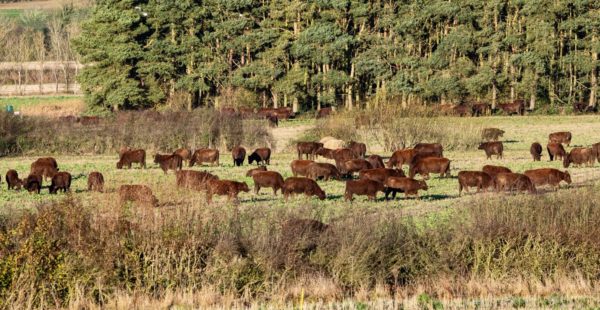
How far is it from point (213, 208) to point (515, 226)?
194 inches

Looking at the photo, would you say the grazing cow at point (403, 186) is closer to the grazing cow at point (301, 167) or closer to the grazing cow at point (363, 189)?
the grazing cow at point (363, 189)

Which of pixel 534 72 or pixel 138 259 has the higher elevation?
pixel 534 72

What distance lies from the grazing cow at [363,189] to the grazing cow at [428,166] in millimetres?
4851

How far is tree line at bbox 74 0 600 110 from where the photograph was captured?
67.1m

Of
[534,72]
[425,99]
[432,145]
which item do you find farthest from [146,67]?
[432,145]

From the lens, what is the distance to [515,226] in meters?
16.5

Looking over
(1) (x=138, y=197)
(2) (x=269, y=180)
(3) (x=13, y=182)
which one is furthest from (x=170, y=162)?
(1) (x=138, y=197)

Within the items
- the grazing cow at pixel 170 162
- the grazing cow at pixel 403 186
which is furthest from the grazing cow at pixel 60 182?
the grazing cow at pixel 403 186

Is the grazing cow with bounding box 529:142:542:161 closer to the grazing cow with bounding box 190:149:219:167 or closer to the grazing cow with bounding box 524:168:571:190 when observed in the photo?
the grazing cow with bounding box 524:168:571:190

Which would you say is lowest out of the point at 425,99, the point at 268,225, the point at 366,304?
the point at 366,304

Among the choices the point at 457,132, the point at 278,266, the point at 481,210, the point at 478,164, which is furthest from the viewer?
the point at 457,132

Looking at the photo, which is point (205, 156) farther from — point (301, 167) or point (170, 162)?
point (301, 167)

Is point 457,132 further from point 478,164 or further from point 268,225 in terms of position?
point 268,225

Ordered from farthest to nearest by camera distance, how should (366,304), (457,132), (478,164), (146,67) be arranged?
(146,67)
(457,132)
(478,164)
(366,304)
